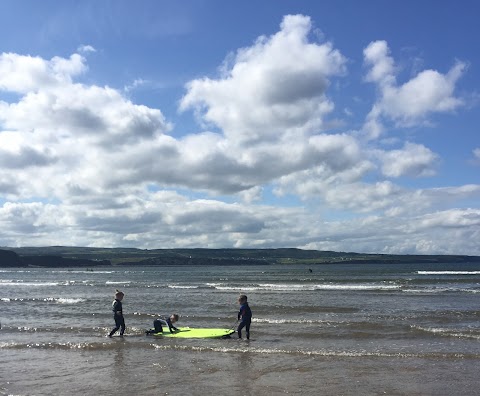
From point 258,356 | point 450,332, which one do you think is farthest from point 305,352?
point 450,332

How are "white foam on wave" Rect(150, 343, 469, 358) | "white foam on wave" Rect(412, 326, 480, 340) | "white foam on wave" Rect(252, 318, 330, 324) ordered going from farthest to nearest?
1. "white foam on wave" Rect(252, 318, 330, 324)
2. "white foam on wave" Rect(412, 326, 480, 340)
3. "white foam on wave" Rect(150, 343, 469, 358)

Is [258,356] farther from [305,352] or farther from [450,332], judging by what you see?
[450,332]

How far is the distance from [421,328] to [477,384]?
9728mm

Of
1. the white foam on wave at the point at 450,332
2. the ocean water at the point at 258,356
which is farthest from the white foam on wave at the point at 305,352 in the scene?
the white foam on wave at the point at 450,332

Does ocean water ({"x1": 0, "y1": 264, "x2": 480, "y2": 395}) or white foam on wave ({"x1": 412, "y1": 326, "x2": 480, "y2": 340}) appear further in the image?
white foam on wave ({"x1": 412, "y1": 326, "x2": 480, "y2": 340})

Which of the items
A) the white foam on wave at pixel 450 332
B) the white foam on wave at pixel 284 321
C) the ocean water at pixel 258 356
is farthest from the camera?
the white foam on wave at pixel 284 321

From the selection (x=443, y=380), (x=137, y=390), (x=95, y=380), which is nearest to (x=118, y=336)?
(x=95, y=380)

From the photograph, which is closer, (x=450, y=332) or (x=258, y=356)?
(x=258, y=356)

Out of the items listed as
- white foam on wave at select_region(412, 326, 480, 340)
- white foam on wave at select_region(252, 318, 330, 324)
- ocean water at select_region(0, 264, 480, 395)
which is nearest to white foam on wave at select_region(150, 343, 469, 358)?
ocean water at select_region(0, 264, 480, 395)

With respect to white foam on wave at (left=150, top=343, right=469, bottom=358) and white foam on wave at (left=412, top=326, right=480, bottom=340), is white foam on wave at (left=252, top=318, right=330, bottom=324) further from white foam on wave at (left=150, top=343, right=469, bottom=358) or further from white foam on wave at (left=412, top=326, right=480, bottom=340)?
white foam on wave at (left=150, top=343, right=469, bottom=358)

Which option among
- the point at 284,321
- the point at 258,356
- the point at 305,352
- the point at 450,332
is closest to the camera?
the point at 258,356

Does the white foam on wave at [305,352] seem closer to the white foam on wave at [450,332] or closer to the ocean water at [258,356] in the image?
the ocean water at [258,356]

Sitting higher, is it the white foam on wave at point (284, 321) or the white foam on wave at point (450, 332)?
the white foam on wave at point (450, 332)

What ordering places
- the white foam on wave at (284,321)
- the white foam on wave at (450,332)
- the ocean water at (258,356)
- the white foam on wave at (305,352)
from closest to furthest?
A: the ocean water at (258,356)
the white foam on wave at (305,352)
the white foam on wave at (450,332)
the white foam on wave at (284,321)
